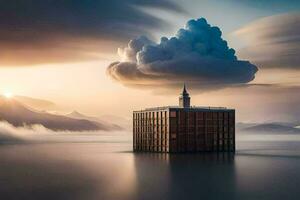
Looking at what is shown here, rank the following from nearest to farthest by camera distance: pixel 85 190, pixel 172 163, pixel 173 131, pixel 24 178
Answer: pixel 85 190 → pixel 24 178 → pixel 172 163 → pixel 173 131

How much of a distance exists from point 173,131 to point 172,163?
4111 centimetres

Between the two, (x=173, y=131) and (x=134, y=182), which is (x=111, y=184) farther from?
(x=173, y=131)

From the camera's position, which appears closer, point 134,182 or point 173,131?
point 134,182

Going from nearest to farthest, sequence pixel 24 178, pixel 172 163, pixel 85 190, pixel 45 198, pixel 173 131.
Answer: pixel 45 198 → pixel 85 190 → pixel 24 178 → pixel 172 163 → pixel 173 131

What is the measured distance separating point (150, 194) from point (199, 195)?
919cm

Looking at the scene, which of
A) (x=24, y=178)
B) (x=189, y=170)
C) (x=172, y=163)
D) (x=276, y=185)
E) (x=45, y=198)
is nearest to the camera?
(x=45, y=198)

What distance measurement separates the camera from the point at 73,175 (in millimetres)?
133750

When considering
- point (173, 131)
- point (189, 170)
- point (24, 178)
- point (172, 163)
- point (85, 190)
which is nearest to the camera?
point (85, 190)

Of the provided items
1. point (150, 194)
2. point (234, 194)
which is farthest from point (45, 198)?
point (234, 194)

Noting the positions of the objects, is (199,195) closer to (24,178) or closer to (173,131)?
(24,178)

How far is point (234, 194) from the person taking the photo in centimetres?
9694

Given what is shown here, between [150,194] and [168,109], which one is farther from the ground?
[168,109]

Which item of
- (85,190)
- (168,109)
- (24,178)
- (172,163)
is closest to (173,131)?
(168,109)

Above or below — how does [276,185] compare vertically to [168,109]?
below
